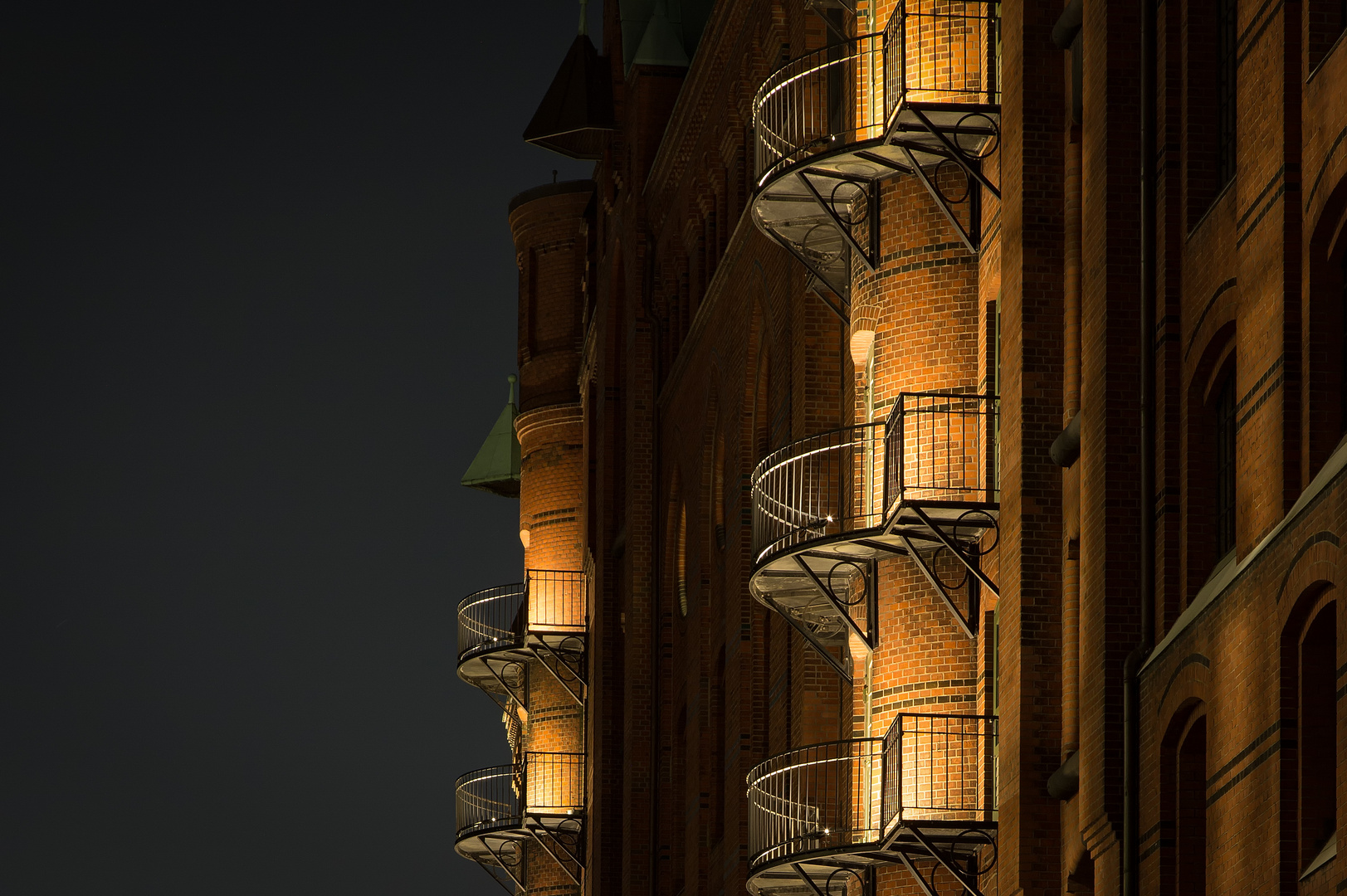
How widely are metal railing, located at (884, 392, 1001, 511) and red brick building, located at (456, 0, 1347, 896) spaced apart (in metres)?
0.05

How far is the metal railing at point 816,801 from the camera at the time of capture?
2952cm

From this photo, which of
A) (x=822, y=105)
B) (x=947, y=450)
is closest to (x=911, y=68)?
(x=947, y=450)

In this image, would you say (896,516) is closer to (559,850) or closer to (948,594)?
(948,594)

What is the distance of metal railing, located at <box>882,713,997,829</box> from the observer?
1088 inches

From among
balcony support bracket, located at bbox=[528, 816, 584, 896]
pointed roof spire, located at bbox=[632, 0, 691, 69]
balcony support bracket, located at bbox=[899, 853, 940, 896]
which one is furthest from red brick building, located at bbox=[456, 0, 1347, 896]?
balcony support bracket, located at bbox=[528, 816, 584, 896]

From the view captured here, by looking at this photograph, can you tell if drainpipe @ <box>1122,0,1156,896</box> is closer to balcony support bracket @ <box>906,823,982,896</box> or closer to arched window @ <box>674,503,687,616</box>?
balcony support bracket @ <box>906,823,982,896</box>

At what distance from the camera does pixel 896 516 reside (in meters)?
27.7

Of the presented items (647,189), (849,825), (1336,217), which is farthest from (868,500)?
(647,189)

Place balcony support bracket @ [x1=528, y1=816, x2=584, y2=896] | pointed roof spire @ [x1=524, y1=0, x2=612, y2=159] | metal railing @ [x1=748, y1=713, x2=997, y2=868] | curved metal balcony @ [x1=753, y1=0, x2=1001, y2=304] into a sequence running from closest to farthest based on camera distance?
metal railing @ [x1=748, y1=713, x2=997, y2=868]
curved metal balcony @ [x1=753, y1=0, x2=1001, y2=304]
pointed roof spire @ [x1=524, y1=0, x2=612, y2=159]
balcony support bracket @ [x1=528, y1=816, x2=584, y2=896]

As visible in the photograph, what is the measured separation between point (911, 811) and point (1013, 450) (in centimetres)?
367

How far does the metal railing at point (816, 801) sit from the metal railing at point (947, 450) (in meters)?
2.60

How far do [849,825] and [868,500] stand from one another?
3.72m

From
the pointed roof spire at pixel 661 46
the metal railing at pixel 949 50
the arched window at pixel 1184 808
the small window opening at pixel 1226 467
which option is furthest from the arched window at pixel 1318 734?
the pointed roof spire at pixel 661 46

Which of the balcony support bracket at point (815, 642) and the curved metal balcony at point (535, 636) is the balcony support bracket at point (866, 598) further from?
the curved metal balcony at point (535, 636)
